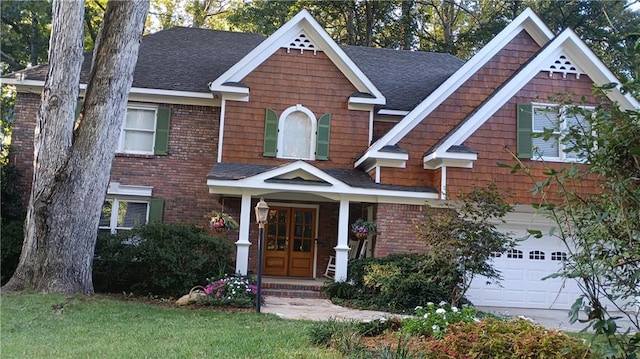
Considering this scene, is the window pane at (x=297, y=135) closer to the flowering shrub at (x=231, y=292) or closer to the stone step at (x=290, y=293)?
the stone step at (x=290, y=293)

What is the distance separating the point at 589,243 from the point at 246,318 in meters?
6.75

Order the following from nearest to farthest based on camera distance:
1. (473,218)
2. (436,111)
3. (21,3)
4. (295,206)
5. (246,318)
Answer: (246,318) → (473,218) → (436,111) → (295,206) → (21,3)

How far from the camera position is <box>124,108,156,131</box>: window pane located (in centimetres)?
1459

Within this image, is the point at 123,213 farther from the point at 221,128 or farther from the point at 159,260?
the point at 159,260

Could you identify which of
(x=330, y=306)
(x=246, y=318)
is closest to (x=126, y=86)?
(x=246, y=318)

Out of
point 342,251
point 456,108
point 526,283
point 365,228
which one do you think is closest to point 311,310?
point 342,251

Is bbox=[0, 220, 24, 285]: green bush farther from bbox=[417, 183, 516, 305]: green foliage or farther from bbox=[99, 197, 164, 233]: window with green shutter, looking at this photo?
bbox=[417, 183, 516, 305]: green foliage

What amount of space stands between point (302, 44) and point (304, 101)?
5.41 ft

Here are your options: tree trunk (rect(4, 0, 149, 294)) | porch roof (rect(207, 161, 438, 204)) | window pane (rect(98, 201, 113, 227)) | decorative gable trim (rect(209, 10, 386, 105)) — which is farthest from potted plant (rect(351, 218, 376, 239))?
window pane (rect(98, 201, 113, 227))

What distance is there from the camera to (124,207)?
14312 mm

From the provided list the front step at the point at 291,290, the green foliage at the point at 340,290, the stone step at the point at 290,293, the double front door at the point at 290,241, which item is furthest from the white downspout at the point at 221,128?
the green foliage at the point at 340,290

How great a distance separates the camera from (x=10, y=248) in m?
11.8

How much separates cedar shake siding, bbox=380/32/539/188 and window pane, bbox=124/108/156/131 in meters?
6.83

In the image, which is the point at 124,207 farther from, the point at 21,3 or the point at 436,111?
the point at 21,3
